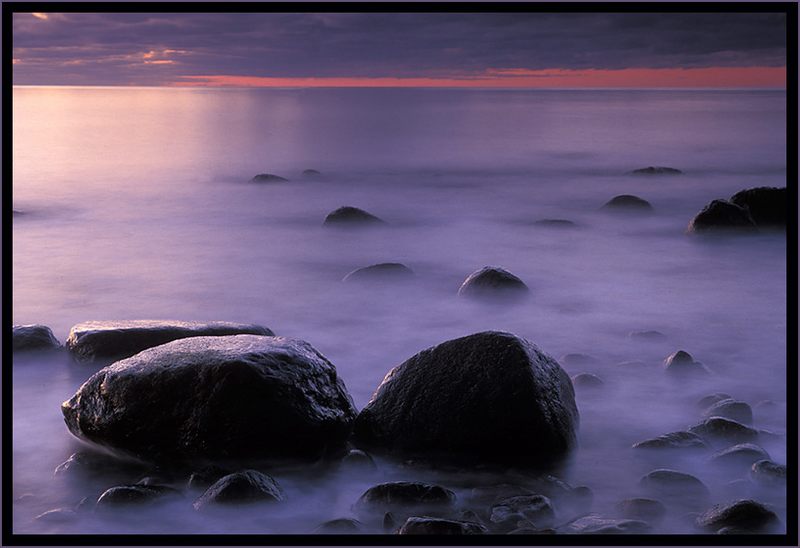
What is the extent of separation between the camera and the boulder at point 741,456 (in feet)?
11.5

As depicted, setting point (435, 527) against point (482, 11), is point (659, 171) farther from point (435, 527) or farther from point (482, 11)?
point (435, 527)

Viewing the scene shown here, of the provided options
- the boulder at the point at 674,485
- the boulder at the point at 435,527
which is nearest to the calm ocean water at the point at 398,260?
the boulder at the point at 674,485

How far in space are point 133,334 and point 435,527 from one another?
228 cm

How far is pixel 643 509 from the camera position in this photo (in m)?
3.17

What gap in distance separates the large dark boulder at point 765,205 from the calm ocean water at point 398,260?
0.31 m

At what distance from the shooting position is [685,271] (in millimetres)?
7207

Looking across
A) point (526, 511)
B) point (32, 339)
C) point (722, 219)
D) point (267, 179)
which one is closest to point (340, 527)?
point (526, 511)

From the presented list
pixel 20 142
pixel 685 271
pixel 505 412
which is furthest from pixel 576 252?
pixel 20 142

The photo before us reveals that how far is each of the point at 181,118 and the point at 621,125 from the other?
1081cm

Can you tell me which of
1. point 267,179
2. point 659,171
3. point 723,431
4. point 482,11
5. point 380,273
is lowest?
point 267,179

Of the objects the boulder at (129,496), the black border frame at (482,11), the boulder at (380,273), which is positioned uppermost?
the black border frame at (482,11)

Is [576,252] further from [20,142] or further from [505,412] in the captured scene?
[20,142]

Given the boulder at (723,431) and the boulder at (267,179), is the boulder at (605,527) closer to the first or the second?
the boulder at (723,431)

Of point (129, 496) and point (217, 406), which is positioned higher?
point (217, 406)
